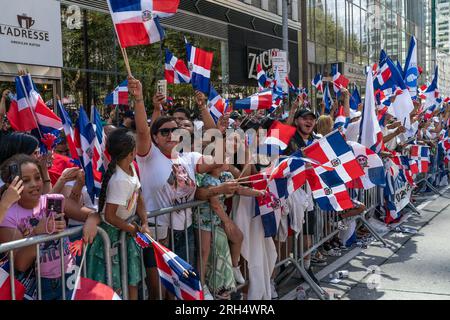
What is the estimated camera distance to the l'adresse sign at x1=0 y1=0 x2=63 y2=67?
33.8ft

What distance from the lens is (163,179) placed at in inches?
166

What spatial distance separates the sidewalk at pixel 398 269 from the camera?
5562mm

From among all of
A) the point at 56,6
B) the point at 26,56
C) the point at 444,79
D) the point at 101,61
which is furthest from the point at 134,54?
the point at 444,79

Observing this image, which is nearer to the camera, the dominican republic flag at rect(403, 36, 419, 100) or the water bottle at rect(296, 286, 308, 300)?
the water bottle at rect(296, 286, 308, 300)

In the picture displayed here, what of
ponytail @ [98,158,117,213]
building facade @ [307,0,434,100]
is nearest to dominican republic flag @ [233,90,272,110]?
ponytail @ [98,158,117,213]

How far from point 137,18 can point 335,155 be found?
7.98 feet

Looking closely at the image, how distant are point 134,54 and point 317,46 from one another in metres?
15.3

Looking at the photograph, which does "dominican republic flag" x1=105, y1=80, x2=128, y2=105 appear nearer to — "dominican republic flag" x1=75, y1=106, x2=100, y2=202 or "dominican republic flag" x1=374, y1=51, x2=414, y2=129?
"dominican republic flag" x1=75, y1=106, x2=100, y2=202

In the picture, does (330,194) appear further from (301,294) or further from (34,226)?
(34,226)

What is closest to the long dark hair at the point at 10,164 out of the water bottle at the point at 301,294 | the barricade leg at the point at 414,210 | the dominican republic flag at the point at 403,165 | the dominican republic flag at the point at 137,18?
the dominican republic flag at the point at 137,18

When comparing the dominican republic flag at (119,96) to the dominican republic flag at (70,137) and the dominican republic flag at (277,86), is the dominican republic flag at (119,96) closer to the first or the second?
the dominican republic flag at (70,137)

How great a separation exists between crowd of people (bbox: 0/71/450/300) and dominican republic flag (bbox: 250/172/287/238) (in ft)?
0.39

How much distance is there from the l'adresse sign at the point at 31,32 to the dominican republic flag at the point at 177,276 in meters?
8.18

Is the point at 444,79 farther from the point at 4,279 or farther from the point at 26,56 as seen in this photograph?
the point at 4,279
